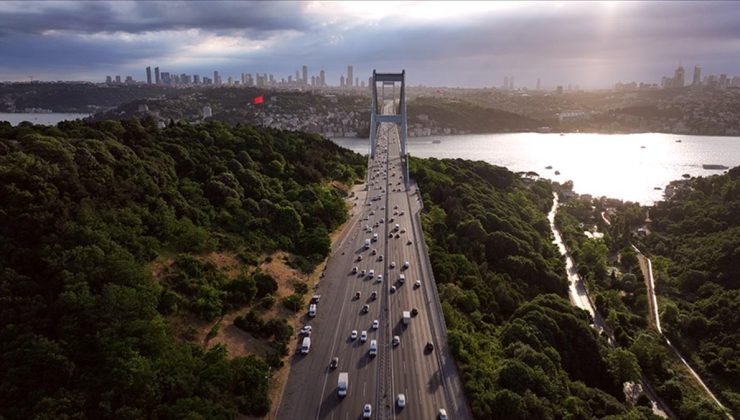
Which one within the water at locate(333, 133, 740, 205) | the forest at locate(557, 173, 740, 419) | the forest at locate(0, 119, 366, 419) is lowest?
the forest at locate(557, 173, 740, 419)

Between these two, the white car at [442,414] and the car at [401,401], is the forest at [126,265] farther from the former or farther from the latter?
the white car at [442,414]

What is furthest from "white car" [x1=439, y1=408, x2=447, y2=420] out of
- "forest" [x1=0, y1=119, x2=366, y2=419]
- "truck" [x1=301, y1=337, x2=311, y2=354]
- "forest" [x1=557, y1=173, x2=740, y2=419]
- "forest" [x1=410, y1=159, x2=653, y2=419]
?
"forest" [x1=557, y1=173, x2=740, y2=419]

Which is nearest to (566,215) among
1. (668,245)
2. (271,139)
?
(668,245)

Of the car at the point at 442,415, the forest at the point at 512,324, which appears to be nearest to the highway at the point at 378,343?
the car at the point at 442,415

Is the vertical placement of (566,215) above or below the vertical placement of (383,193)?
below

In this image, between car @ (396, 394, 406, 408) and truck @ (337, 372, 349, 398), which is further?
truck @ (337, 372, 349, 398)

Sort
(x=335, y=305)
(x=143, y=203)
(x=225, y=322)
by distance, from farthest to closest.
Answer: (x=143, y=203) < (x=335, y=305) < (x=225, y=322)

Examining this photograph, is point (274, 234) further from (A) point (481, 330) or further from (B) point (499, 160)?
(B) point (499, 160)

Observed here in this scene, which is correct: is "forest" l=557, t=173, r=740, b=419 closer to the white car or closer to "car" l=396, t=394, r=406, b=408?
the white car
